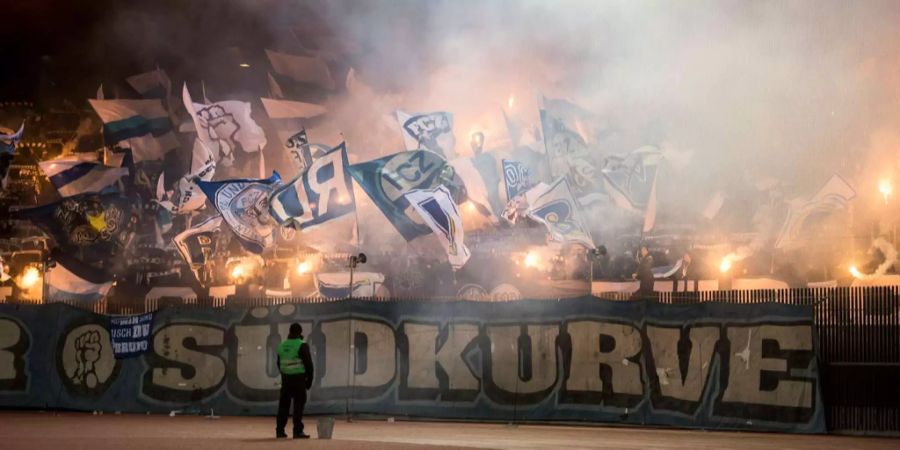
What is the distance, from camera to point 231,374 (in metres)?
22.4

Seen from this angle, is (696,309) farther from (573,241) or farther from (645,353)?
(573,241)

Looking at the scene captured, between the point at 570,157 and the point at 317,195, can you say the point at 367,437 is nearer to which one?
the point at 317,195

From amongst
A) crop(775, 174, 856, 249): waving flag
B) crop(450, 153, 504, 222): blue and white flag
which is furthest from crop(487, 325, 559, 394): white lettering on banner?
crop(450, 153, 504, 222): blue and white flag

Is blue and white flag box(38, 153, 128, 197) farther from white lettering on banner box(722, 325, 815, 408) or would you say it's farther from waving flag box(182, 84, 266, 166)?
white lettering on banner box(722, 325, 815, 408)

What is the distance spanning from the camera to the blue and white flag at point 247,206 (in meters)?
37.8

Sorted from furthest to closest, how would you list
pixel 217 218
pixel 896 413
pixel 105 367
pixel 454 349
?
pixel 217 218
pixel 105 367
pixel 454 349
pixel 896 413

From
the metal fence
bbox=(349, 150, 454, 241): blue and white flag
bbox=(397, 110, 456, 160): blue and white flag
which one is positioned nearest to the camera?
the metal fence

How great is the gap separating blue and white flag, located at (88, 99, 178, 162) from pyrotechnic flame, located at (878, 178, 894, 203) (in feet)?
111

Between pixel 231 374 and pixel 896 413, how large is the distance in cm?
1277

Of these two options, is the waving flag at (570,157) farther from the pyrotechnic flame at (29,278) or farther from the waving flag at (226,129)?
the pyrotechnic flame at (29,278)

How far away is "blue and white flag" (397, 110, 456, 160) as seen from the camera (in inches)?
1480

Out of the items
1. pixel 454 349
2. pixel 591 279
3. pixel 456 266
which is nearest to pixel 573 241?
pixel 591 279

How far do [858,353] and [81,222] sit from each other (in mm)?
33935

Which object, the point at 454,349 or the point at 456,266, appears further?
the point at 456,266
